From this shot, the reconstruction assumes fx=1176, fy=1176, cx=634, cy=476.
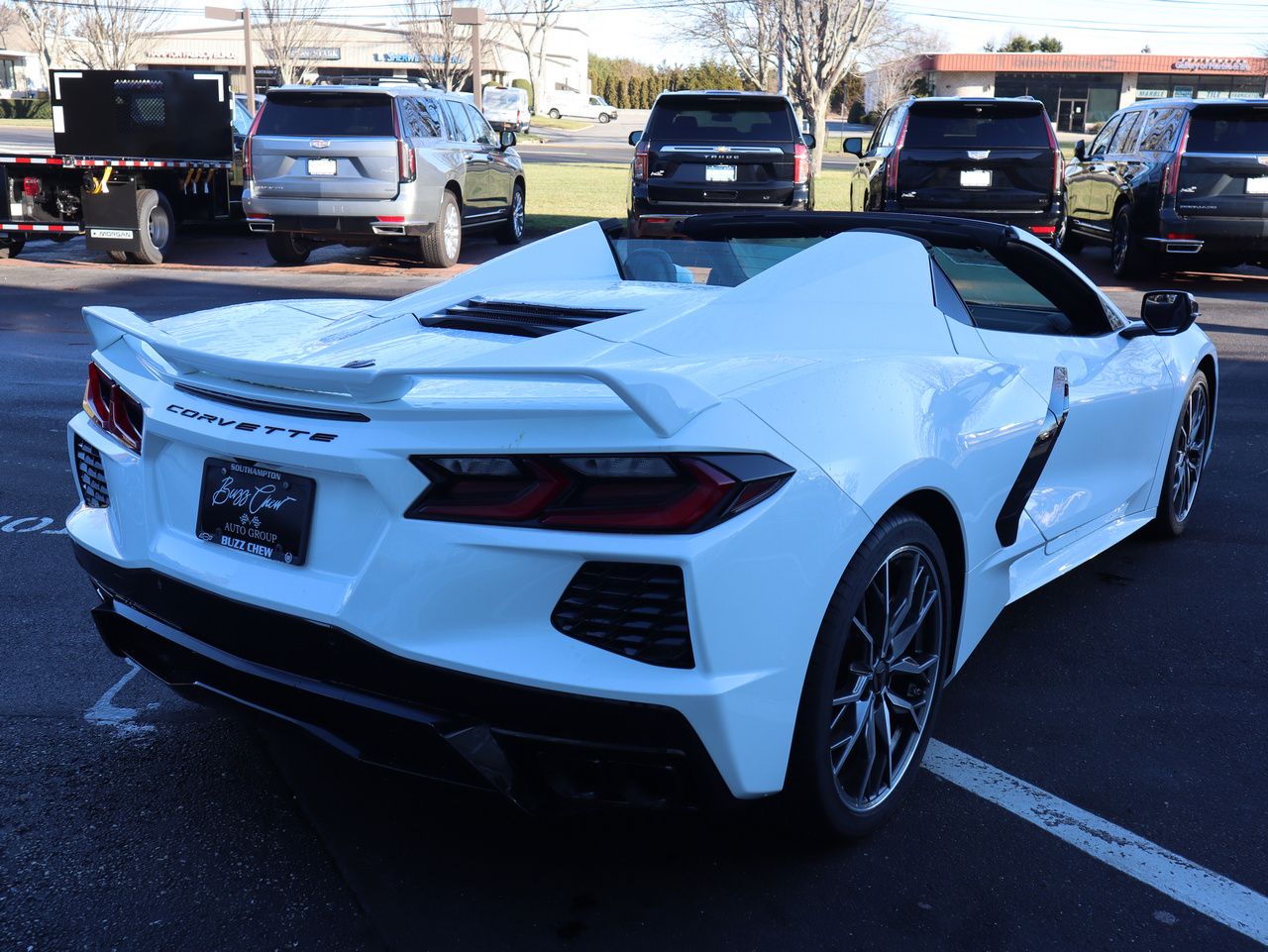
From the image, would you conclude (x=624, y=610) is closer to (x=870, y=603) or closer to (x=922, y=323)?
(x=870, y=603)

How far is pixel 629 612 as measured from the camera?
210 cm

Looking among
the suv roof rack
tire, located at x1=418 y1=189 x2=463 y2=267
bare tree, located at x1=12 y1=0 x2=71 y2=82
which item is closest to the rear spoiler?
tire, located at x1=418 y1=189 x2=463 y2=267

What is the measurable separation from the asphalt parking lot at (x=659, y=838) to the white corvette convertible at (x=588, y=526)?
24cm

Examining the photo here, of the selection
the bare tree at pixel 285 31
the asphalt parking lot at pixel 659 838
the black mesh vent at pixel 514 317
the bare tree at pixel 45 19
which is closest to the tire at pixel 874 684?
the asphalt parking lot at pixel 659 838

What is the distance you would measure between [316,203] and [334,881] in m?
11.6

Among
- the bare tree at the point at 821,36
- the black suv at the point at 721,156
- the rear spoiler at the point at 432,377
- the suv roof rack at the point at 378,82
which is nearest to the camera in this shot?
the rear spoiler at the point at 432,377

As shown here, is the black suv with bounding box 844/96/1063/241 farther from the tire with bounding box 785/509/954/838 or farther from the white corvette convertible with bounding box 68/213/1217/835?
the tire with bounding box 785/509/954/838

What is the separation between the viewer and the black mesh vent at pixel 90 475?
9.00 ft

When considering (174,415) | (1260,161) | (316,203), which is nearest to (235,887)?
(174,415)

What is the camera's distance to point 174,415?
8.08 ft

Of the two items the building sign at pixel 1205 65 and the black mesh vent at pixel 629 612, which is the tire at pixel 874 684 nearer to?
the black mesh vent at pixel 629 612

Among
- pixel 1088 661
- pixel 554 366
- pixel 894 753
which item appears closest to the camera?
pixel 554 366

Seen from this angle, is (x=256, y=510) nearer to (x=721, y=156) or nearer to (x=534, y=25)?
(x=721, y=156)

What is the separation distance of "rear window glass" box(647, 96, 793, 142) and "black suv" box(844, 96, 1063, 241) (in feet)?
4.91
